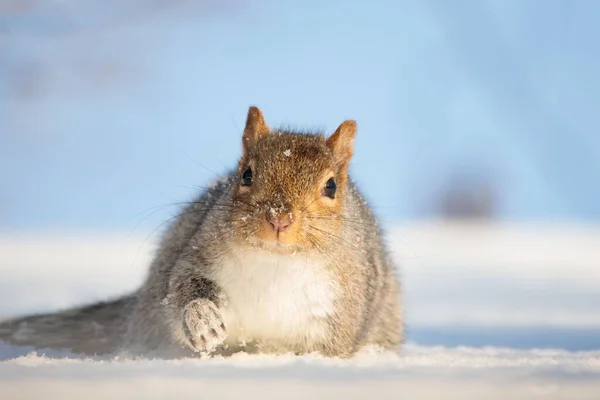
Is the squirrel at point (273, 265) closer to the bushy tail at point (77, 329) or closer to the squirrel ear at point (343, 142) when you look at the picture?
the squirrel ear at point (343, 142)

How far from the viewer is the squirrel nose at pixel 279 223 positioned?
9.66ft

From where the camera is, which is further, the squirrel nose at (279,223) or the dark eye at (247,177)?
the dark eye at (247,177)

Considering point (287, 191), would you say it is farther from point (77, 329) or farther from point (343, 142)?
point (77, 329)

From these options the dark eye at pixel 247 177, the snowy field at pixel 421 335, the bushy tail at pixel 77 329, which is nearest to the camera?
the snowy field at pixel 421 335

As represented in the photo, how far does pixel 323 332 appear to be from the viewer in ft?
10.8

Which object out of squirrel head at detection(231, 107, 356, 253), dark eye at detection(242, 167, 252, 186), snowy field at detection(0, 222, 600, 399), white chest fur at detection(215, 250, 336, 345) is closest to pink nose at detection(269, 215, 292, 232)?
squirrel head at detection(231, 107, 356, 253)

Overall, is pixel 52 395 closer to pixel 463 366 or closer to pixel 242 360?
pixel 242 360

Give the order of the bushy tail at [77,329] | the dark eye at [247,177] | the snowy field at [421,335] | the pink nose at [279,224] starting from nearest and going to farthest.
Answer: the snowy field at [421,335], the pink nose at [279,224], the dark eye at [247,177], the bushy tail at [77,329]

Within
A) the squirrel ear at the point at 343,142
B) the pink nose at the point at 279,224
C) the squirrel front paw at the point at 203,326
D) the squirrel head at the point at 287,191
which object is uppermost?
the squirrel ear at the point at 343,142

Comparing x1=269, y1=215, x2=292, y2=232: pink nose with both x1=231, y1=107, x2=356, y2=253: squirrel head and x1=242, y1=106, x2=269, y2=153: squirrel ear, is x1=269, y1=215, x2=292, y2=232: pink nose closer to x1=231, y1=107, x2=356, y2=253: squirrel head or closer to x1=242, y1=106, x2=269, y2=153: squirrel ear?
x1=231, y1=107, x2=356, y2=253: squirrel head

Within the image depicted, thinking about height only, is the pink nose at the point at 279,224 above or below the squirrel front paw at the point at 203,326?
above

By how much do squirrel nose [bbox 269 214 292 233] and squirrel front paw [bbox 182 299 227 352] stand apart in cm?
40

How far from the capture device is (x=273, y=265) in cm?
314

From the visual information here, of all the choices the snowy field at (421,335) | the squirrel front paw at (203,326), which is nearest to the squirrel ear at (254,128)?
the squirrel front paw at (203,326)
